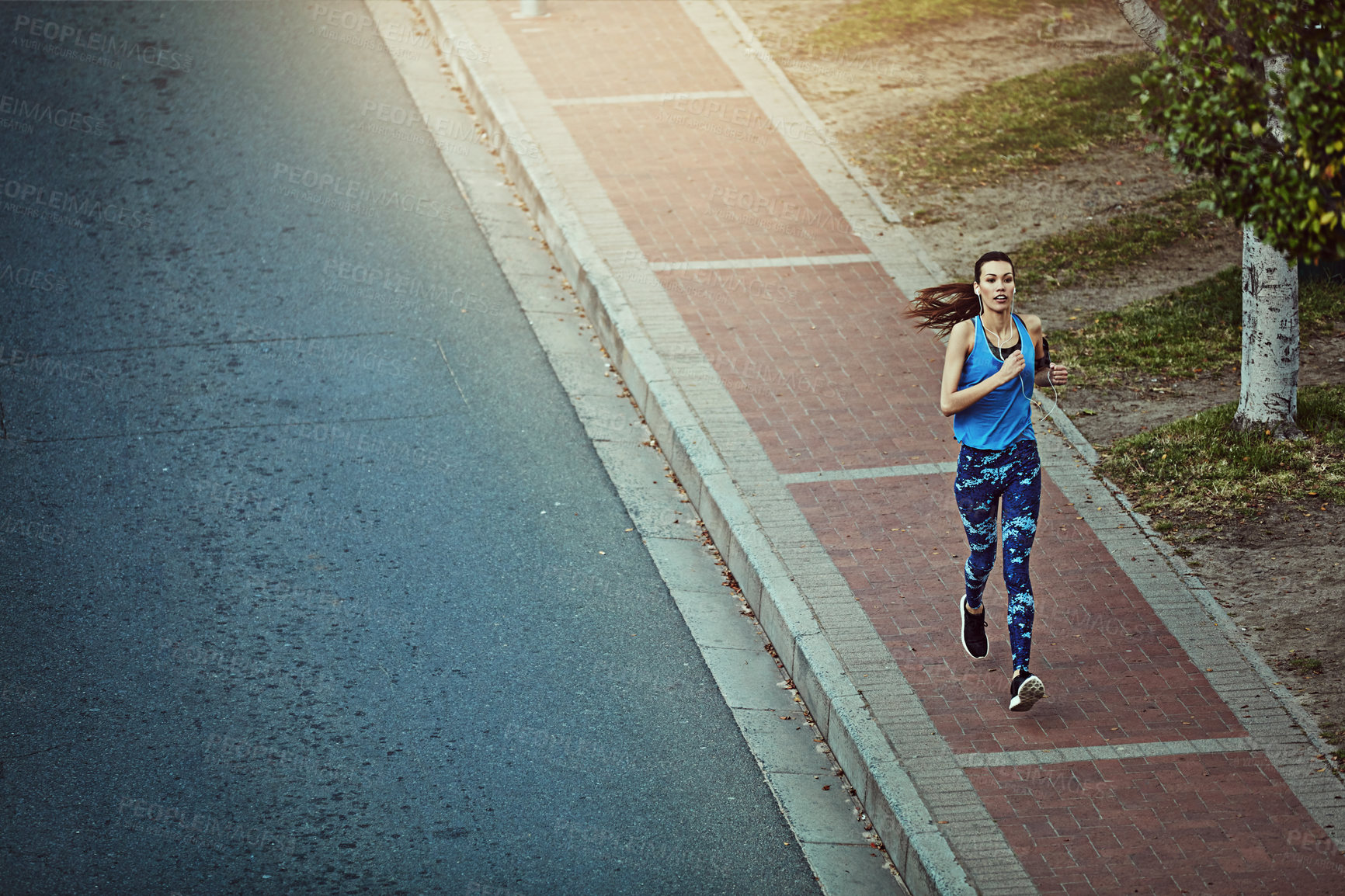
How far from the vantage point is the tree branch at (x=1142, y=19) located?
9211 mm

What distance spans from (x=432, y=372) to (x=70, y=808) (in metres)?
4.28

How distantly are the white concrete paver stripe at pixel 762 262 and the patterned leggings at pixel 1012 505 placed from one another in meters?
4.52

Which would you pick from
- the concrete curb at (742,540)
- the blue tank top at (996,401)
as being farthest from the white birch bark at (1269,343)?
the concrete curb at (742,540)

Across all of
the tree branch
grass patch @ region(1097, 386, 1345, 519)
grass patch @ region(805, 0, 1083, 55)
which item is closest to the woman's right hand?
grass patch @ region(1097, 386, 1345, 519)

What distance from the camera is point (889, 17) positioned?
52.2ft

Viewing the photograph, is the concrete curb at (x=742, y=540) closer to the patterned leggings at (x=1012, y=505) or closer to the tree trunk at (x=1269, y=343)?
the patterned leggings at (x=1012, y=505)

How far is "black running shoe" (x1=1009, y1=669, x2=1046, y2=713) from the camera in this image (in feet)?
21.0

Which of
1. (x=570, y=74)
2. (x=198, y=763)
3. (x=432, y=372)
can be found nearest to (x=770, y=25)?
(x=570, y=74)

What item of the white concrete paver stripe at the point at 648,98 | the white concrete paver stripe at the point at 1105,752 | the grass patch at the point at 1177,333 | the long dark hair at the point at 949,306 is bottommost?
the grass patch at the point at 1177,333

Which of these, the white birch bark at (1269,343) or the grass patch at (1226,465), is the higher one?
the white birch bark at (1269,343)

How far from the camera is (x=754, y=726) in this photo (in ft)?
22.1

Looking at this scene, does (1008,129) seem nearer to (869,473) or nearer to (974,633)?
(869,473)

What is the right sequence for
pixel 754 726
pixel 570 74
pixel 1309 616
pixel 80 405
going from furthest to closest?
pixel 570 74, pixel 80 405, pixel 1309 616, pixel 754 726

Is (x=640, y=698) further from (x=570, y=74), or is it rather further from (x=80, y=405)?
(x=570, y=74)
